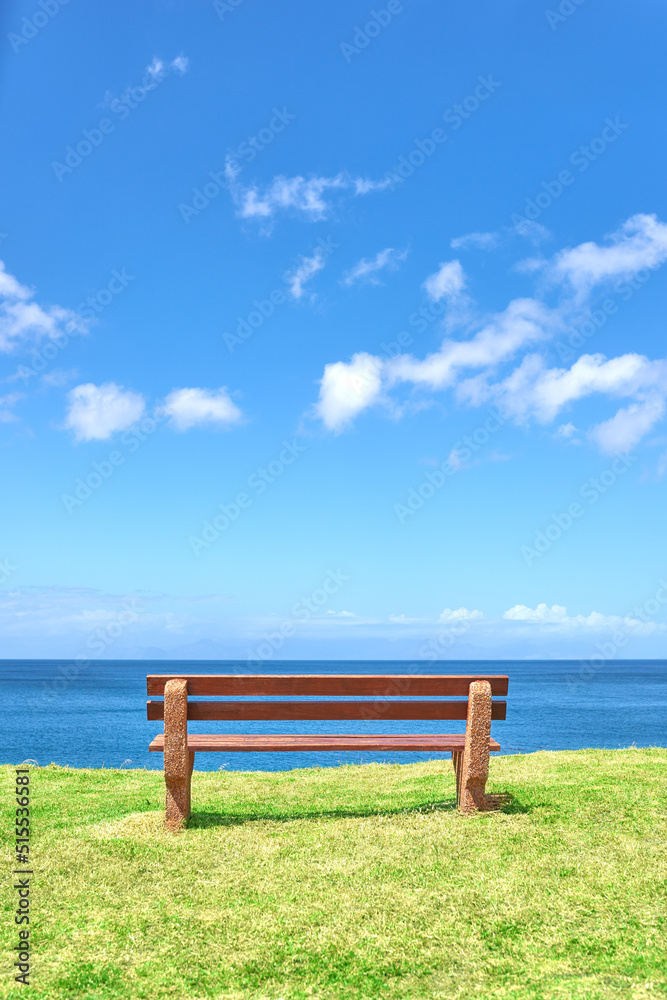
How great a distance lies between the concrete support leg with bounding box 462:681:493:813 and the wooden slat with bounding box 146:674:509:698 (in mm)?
210

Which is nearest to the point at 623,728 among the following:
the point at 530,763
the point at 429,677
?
the point at 530,763

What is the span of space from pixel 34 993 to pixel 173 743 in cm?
314

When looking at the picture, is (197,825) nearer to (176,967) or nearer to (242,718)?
(242,718)

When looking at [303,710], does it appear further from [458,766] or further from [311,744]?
[458,766]

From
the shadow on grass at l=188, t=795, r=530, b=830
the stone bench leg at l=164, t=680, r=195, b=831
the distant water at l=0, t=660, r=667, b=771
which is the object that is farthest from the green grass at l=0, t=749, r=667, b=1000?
the distant water at l=0, t=660, r=667, b=771

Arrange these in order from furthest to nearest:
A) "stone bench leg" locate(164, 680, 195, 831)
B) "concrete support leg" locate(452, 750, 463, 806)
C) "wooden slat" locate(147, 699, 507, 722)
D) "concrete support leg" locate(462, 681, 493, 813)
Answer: "concrete support leg" locate(452, 750, 463, 806) < "concrete support leg" locate(462, 681, 493, 813) < "wooden slat" locate(147, 699, 507, 722) < "stone bench leg" locate(164, 680, 195, 831)

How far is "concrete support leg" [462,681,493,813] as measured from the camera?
24.0 feet

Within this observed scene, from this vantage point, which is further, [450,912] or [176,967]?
[450,912]

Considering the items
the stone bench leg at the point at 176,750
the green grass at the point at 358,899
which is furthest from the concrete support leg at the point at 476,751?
the stone bench leg at the point at 176,750

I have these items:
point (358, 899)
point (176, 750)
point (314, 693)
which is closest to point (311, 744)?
point (314, 693)

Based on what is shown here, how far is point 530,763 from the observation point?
1080 cm

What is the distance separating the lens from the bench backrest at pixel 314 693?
7.17 metres

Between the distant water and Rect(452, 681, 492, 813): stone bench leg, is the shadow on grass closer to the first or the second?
Rect(452, 681, 492, 813): stone bench leg

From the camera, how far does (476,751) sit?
24.1 feet
